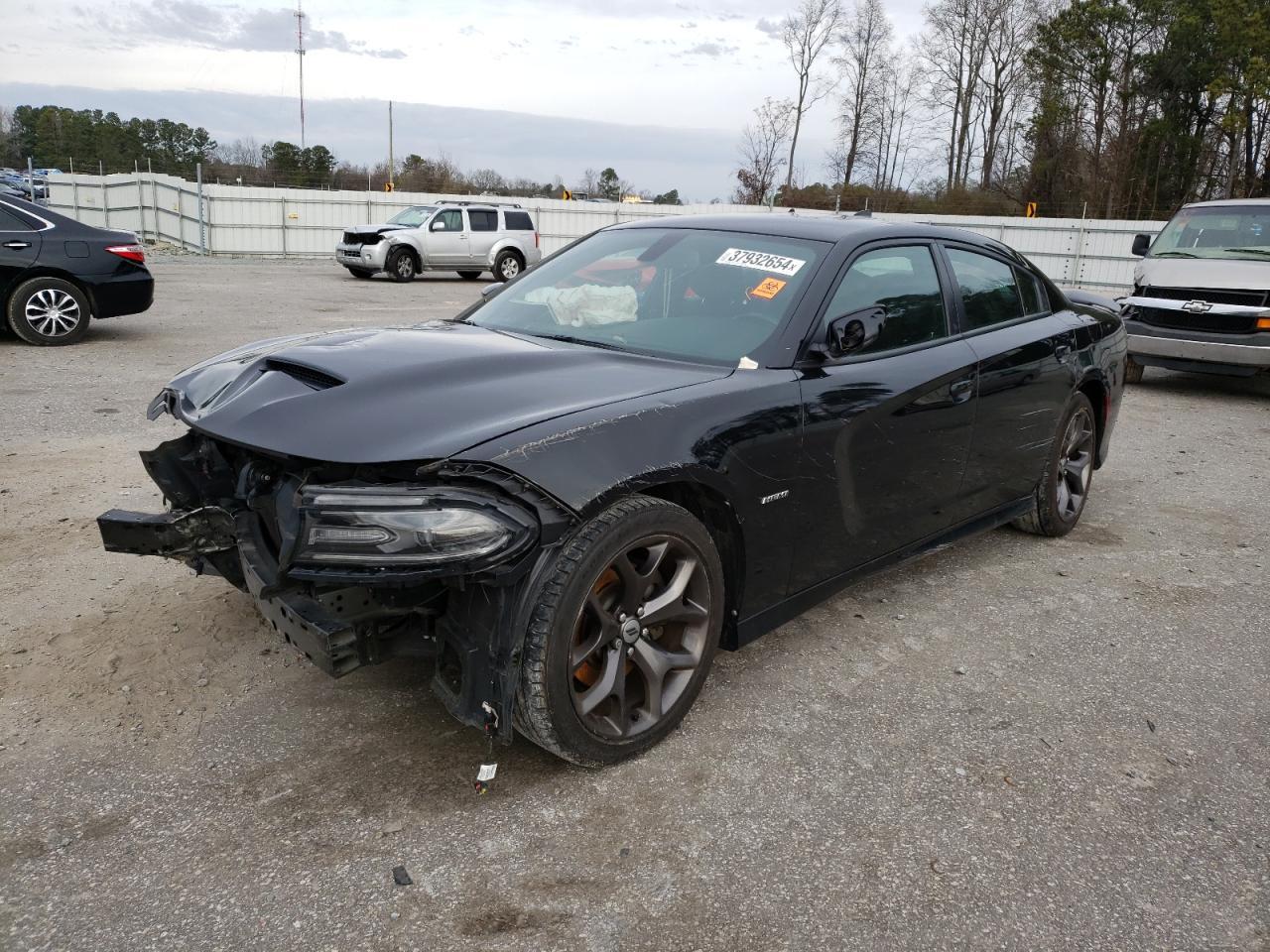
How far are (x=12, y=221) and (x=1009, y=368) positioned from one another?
9.59 m

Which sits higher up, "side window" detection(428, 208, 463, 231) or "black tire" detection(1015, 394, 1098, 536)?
"side window" detection(428, 208, 463, 231)

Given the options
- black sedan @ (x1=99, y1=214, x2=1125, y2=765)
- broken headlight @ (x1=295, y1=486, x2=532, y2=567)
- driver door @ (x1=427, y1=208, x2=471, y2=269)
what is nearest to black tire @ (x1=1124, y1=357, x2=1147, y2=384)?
black sedan @ (x1=99, y1=214, x2=1125, y2=765)

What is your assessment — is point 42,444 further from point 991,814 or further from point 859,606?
point 991,814

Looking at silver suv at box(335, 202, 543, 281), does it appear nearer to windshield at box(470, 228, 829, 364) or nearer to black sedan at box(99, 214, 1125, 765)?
black sedan at box(99, 214, 1125, 765)

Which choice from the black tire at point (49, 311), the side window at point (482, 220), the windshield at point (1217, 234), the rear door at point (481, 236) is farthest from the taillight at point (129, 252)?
the side window at point (482, 220)

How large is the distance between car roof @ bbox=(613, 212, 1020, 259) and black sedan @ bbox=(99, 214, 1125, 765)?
20 millimetres

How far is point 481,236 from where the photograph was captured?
858 inches

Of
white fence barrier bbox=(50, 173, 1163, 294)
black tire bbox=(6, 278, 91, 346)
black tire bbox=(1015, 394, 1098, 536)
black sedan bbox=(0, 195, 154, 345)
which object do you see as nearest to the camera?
black tire bbox=(1015, 394, 1098, 536)

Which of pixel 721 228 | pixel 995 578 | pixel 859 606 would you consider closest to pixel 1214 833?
pixel 859 606

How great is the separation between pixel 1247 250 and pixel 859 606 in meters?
7.90

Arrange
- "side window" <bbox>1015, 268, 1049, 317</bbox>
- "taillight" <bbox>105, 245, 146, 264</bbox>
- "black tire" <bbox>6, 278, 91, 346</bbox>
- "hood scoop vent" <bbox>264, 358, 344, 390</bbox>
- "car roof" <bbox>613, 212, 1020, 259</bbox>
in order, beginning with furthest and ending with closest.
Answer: "taillight" <bbox>105, 245, 146, 264</bbox>, "black tire" <bbox>6, 278, 91, 346</bbox>, "side window" <bbox>1015, 268, 1049, 317</bbox>, "car roof" <bbox>613, 212, 1020, 259</bbox>, "hood scoop vent" <bbox>264, 358, 344, 390</bbox>

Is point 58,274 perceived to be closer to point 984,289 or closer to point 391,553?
point 984,289

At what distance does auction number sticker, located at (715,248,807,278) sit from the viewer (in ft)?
11.5

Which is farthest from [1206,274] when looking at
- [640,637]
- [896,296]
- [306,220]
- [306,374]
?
[306,220]
